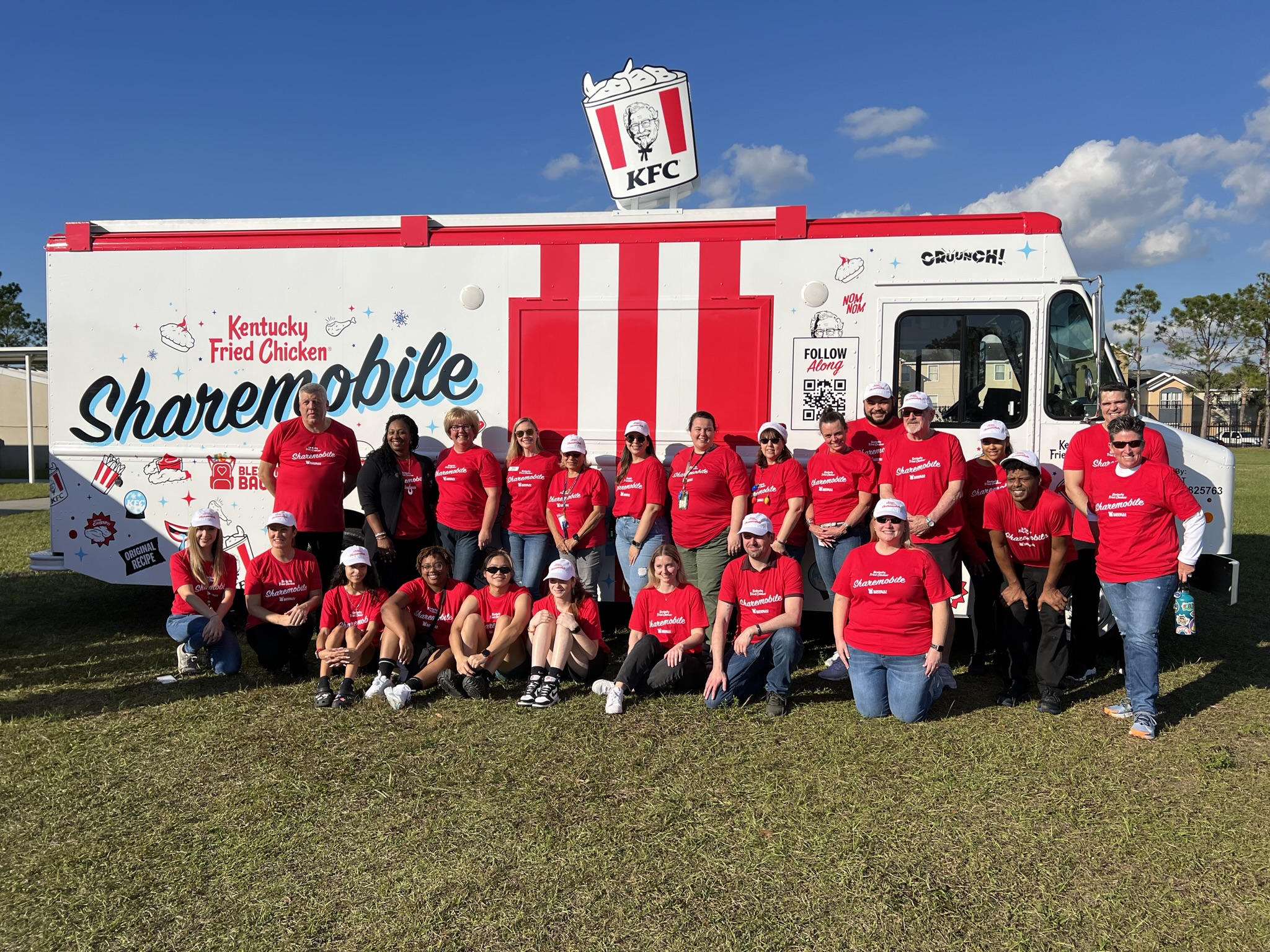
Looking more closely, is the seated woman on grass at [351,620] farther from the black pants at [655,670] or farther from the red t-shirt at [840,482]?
the red t-shirt at [840,482]

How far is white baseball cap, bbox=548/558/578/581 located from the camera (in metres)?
5.17

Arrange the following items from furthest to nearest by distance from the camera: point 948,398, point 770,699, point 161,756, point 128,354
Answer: point 128,354, point 948,398, point 770,699, point 161,756

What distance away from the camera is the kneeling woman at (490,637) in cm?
509

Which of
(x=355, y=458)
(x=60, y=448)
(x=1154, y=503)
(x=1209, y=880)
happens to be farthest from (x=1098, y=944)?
(x=60, y=448)

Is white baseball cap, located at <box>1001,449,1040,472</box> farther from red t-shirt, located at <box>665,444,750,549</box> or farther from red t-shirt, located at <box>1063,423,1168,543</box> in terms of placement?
red t-shirt, located at <box>665,444,750,549</box>

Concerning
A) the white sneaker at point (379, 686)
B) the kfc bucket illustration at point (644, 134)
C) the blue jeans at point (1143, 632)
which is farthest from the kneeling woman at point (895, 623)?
the kfc bucket illustration at point (644, 134)

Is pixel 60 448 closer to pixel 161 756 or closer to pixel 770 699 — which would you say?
pixel 161 756

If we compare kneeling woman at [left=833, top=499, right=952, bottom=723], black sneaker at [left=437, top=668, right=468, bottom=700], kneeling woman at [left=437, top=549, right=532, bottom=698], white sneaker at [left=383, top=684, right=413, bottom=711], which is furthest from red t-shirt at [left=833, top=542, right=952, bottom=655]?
white sneaker at [left=383, top=684, right=413, bottom=711]

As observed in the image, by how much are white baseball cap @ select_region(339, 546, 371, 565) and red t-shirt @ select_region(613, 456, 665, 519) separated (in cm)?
167

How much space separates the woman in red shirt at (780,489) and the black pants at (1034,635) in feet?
4.44

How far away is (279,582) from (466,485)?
1.37 metres

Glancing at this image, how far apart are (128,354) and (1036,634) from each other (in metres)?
6.75

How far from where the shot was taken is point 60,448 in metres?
6.51

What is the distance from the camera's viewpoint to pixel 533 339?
20.3 feet
